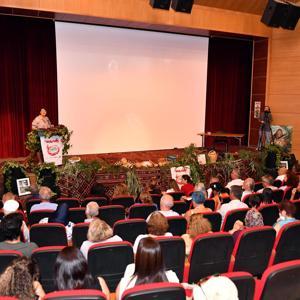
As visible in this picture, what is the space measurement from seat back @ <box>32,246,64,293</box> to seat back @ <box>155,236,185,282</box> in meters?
0.79

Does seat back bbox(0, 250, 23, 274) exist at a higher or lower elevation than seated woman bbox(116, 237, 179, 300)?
lower

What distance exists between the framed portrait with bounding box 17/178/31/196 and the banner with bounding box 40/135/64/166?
693mm

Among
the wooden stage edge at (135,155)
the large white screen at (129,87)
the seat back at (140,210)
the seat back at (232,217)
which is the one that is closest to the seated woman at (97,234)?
the seat back at (140,210)

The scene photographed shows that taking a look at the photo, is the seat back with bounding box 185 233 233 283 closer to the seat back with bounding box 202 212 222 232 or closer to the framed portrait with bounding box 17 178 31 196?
the seat back with bounding box 202 212 222 232

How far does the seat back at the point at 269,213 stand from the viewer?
4546 mm

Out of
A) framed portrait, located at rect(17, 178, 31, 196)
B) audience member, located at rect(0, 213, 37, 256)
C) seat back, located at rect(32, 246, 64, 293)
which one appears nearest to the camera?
seat back, located at rect(32, 246, 64, 293)

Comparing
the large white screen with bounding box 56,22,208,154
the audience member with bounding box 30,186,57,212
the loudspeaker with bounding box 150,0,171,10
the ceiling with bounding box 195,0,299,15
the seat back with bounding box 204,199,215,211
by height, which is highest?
the ceiling with bounding box 195,0,299,15

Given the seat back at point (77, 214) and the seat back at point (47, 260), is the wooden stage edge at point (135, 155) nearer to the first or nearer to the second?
the seat back at point (77, 214)

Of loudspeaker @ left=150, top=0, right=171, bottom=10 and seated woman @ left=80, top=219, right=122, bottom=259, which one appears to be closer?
seated woman @ left=80, top=219, right=122, bottom=259

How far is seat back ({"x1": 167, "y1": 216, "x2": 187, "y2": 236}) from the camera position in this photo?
400 centimetres

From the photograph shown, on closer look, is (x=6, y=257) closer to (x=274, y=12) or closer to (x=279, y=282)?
(x=279, y=282)

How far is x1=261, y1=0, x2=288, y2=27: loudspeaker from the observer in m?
8.99

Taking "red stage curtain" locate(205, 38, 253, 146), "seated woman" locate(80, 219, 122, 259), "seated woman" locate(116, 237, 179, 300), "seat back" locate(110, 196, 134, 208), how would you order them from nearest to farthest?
"seated woman" locate(116, 237, 179, 300) < "seated woman" locate(80, 219, 122, 259) < "seat back" locate(110, 196, 134, 208) < "red stage curtain" locate(205, 38, 253, 146)

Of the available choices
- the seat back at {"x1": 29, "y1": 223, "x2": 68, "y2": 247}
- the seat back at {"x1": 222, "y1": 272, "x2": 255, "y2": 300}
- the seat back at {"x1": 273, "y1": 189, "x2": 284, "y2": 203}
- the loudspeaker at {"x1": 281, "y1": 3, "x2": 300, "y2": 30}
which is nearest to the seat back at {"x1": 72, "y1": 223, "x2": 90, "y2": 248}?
the seat back at {"x1": 29, "y1": 223, "x2": 68, "y2": 247}
